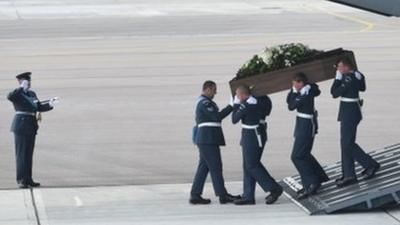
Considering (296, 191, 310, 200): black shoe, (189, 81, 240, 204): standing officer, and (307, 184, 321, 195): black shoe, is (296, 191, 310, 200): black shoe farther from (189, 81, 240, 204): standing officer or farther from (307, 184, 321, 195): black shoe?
(189, 81, 240, 204): standing officer

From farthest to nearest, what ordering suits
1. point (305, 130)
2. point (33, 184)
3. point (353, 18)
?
point (353, 18) < point (33, 184) < point (305, 130)

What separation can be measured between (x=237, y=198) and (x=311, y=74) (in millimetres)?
1944

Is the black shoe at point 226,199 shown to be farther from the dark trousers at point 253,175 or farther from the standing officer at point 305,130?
the standing officer at point 305,130

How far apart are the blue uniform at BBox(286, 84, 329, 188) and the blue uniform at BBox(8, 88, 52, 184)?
147 inches

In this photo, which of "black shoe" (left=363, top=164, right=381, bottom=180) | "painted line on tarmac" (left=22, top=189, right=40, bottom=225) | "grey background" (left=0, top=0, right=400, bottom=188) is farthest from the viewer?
"grey background" (left=0, top=0, right=400, bottom=188)

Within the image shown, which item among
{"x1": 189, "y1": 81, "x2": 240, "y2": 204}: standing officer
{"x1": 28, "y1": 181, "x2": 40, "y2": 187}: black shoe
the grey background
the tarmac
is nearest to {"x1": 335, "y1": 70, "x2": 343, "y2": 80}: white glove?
{"x1": 189, "y1": 81, "x2": 240, "y2": 204}: standing officer

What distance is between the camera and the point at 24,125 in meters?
15.9

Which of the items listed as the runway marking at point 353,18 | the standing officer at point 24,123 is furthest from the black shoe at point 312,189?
the runway marking at point 353,18

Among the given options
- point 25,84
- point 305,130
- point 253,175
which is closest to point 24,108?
point 25,84

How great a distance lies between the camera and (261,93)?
14.5 meters

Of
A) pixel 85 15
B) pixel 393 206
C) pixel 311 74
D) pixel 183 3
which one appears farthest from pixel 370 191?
pixel 183 3

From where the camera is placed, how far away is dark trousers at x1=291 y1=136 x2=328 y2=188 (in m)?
14.6

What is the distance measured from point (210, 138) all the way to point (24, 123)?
297 centimetres

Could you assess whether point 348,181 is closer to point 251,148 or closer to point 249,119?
point 251,148
